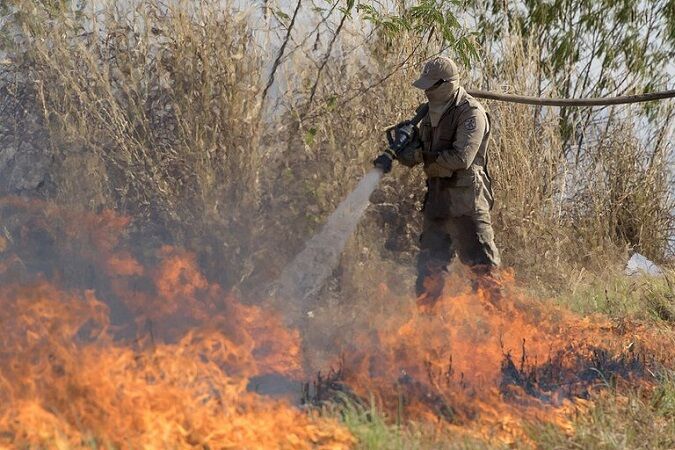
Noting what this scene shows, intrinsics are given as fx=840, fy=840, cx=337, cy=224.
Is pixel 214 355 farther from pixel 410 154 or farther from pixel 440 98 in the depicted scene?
pixel 440 98

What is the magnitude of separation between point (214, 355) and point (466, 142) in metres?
1.90

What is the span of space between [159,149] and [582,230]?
3976 millimetres

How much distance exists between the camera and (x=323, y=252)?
500 cm

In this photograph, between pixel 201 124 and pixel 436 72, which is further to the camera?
pixel 201 124

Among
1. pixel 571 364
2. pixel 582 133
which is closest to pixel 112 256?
pixel 571 364

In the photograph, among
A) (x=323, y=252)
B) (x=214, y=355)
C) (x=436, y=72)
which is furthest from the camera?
(x=323, y=252)

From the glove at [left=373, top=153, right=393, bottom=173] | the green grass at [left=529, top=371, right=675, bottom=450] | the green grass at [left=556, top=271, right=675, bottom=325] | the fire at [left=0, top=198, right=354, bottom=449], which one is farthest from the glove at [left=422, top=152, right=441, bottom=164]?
the green grass at [left=529, top=371, right=675, bottom=450]

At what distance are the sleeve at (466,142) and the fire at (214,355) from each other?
2.30ft

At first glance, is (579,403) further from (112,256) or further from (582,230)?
(582,230)

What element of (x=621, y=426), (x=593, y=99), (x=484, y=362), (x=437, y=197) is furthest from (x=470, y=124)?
(x=621, y=426)

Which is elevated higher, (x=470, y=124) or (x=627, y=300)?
(x=470, y=124)

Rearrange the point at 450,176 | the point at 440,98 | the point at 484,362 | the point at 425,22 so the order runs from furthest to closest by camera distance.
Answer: the point at 425,22 < the point at 450,176 < the point at 440,98 < the point at 484,362

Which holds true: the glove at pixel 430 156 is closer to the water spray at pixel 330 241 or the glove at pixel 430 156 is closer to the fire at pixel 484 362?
the water spray at pixel 330 241

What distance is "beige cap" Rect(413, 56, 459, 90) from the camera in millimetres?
4449
